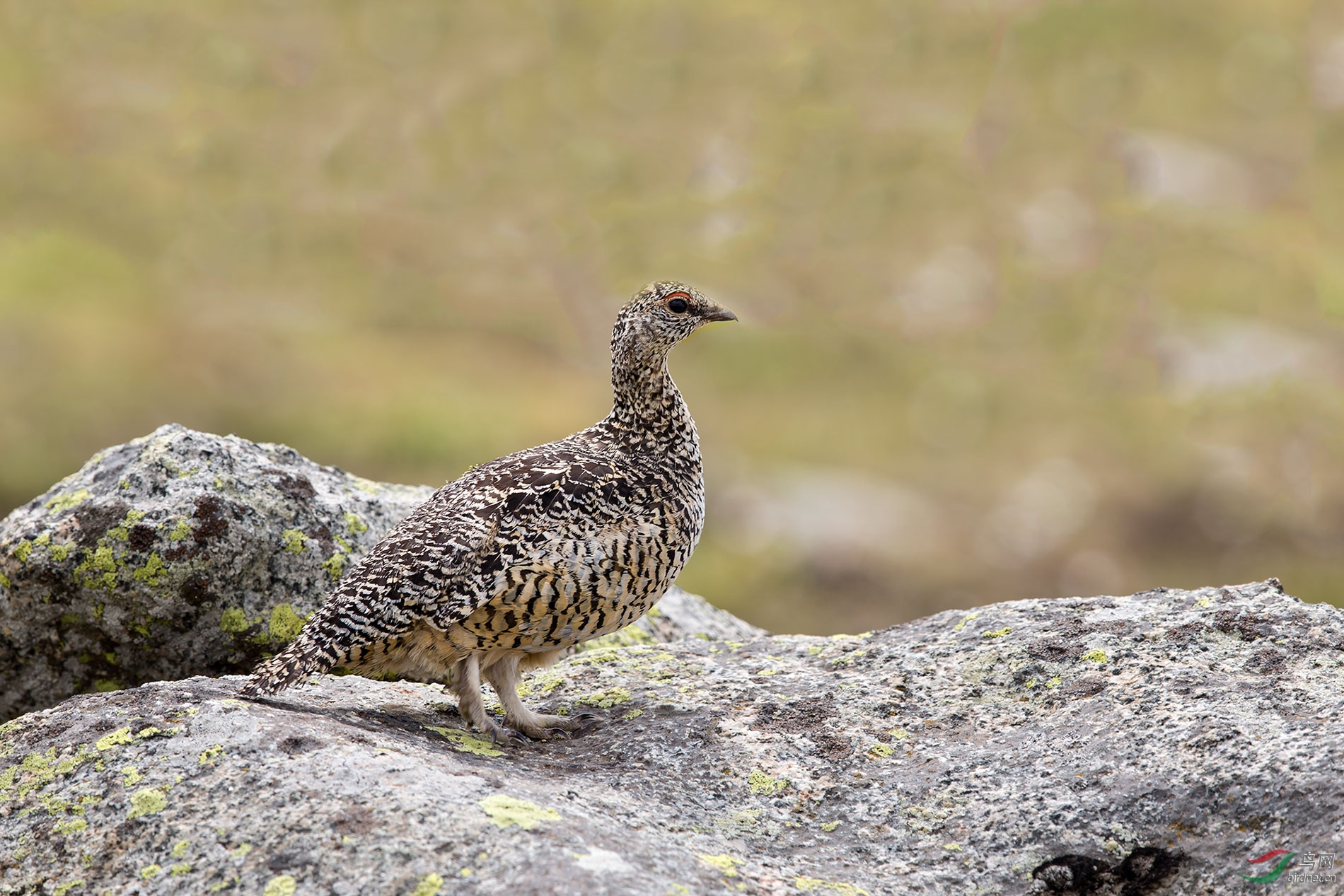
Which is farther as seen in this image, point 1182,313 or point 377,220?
point 377,220

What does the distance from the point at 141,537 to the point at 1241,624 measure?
591 centimetres

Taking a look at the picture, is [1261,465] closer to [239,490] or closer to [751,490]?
[751,490]

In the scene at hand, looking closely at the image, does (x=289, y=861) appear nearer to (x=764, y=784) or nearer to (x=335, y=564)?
(x=764, y=784)

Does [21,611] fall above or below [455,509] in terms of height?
below

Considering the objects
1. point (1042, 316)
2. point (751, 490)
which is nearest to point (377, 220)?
point (751, 490)

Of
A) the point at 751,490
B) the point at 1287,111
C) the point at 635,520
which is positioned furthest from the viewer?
the point at 1287,111

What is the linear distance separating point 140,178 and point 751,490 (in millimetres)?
15660

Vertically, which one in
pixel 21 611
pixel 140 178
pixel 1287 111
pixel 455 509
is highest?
pixel 1287 111

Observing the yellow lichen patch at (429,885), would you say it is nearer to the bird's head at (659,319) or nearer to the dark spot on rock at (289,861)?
the dark spot on rock at (289,861)

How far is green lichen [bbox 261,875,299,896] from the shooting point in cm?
480

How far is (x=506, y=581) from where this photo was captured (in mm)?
6488

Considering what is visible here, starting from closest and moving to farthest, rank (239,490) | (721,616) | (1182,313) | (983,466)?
(239,490), (721,616), (983,466), (1182,313)

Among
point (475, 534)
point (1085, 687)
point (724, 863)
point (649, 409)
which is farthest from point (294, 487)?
point (1085, 687)

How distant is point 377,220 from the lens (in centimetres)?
2695
